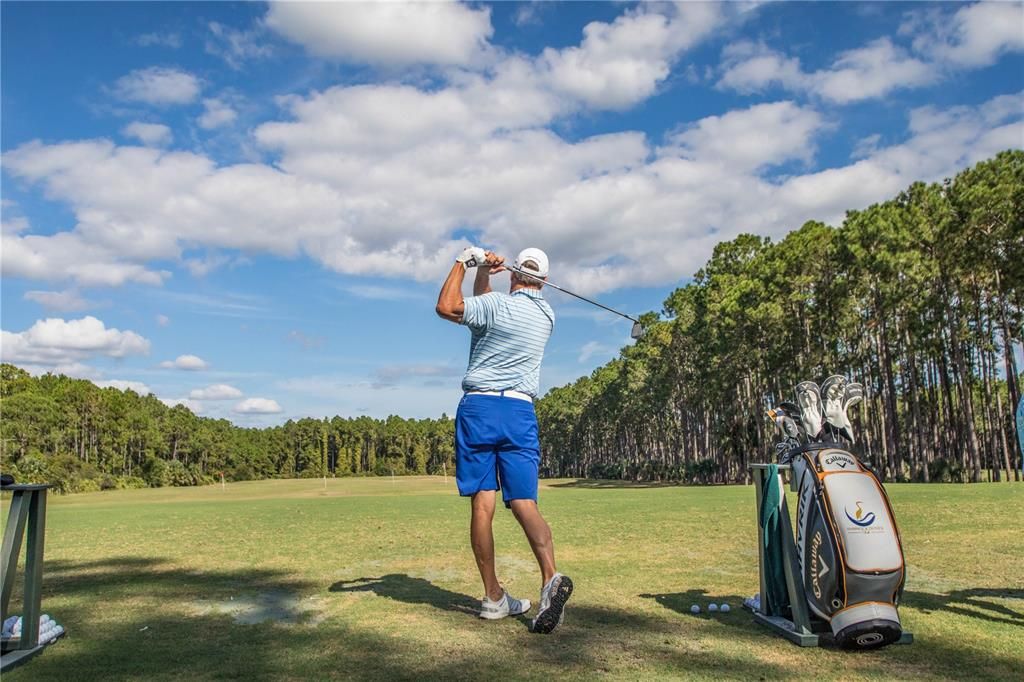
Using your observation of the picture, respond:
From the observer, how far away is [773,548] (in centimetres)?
502

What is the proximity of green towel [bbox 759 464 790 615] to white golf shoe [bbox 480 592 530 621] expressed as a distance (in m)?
1.60

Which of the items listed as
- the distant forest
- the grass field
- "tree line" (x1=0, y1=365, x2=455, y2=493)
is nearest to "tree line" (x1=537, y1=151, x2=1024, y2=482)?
the distant forest

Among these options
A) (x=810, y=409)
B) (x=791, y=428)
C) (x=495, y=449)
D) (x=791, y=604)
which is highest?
(x=810, y=409)

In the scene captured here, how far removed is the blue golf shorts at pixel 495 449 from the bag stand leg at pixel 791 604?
153cm

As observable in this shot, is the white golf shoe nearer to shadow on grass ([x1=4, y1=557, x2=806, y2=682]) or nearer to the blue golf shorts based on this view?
shadow on grass ([x1=4, y1=557, x2=806, y2=682])

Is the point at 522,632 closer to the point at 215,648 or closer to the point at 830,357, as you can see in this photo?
the point at 215,648

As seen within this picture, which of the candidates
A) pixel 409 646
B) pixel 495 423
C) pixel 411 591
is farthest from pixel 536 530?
pixel 411 591

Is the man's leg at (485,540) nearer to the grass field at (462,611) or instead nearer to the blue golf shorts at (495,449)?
the blue golf shorts at (495,449)

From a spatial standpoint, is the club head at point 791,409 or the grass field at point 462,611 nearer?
the grass field at point 462,611

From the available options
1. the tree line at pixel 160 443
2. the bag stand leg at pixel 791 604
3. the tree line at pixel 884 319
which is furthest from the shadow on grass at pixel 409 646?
the tree line at pixel 884 319

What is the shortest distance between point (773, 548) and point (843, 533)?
0.77m

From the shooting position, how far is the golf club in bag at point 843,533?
4180 mm

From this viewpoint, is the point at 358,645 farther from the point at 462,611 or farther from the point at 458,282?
the point at 458,282

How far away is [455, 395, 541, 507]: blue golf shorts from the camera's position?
16.9ft
